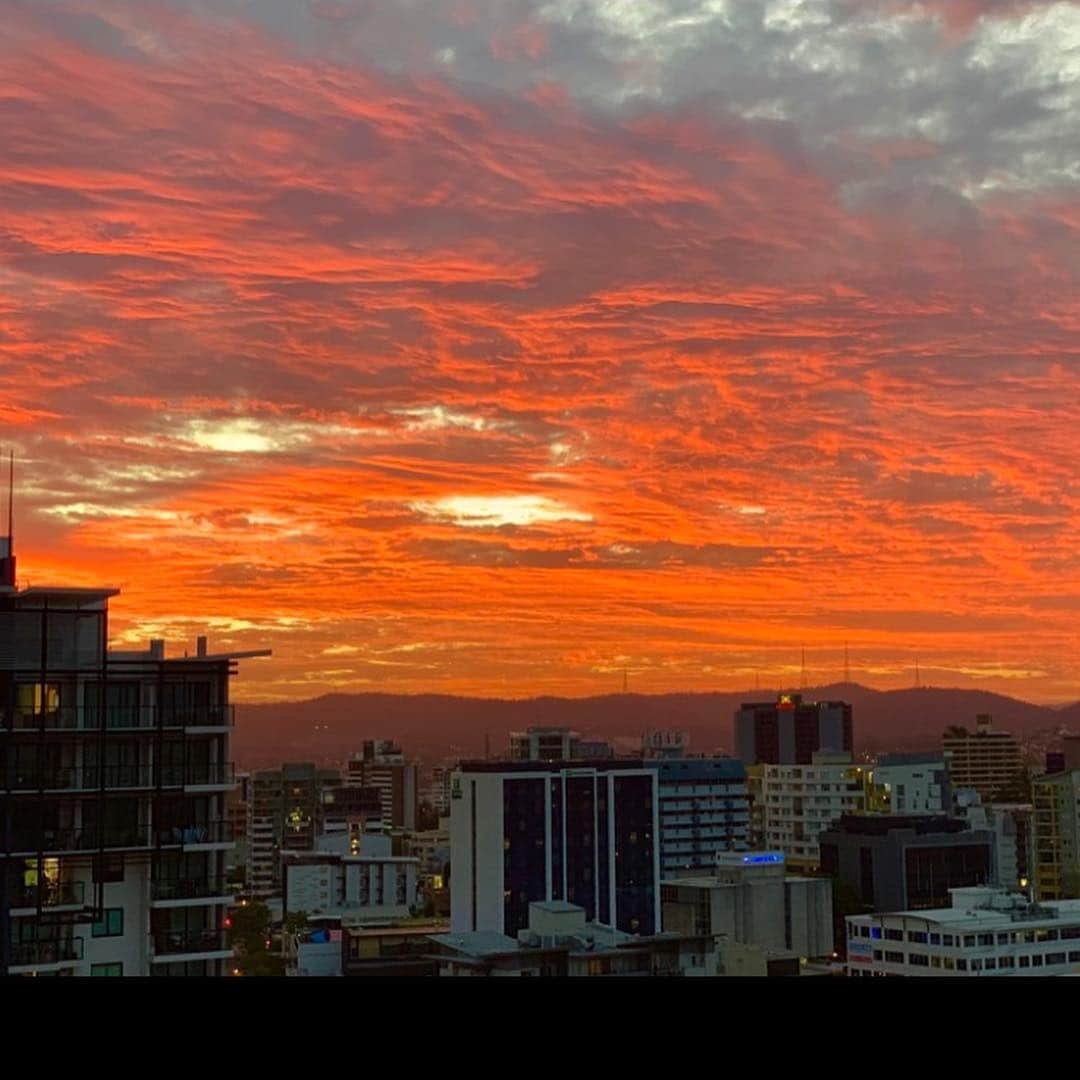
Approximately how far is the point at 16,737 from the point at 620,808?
27352 millimetres

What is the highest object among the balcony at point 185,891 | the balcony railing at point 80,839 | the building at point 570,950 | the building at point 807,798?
the balcony railing at point 80,839

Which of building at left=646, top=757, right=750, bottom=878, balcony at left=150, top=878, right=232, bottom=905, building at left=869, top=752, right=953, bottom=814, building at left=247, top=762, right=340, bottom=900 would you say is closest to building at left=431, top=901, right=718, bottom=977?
balcony at left=150, top=878, right=232, bottom=905

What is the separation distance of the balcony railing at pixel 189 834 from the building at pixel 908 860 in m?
25.1

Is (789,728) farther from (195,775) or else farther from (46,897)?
(46,897)

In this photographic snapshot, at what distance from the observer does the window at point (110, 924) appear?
795cm

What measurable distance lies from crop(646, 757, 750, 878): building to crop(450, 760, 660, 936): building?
8376mm

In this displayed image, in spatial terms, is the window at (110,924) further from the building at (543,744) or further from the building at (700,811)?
the building at (543,744)

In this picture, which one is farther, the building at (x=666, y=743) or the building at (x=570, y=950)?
the building at (x=666, y=743)

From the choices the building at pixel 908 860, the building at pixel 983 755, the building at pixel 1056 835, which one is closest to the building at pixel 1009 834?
the building at pixel 1056 835

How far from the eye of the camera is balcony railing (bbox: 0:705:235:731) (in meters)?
8.02

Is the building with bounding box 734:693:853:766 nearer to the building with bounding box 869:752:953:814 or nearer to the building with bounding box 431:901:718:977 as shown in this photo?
the building with bounding box 869:752:953:814

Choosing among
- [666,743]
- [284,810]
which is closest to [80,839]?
[666,743]

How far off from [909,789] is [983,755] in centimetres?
1966

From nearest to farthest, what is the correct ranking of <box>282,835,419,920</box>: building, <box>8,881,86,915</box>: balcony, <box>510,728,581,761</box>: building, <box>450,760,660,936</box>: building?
<box>8,881,86,915</box>: balcony
<box>450,760,660,936</box>: building
<box>282,835,419,920</box>: building
<box>510,728,581,761</box>: building
